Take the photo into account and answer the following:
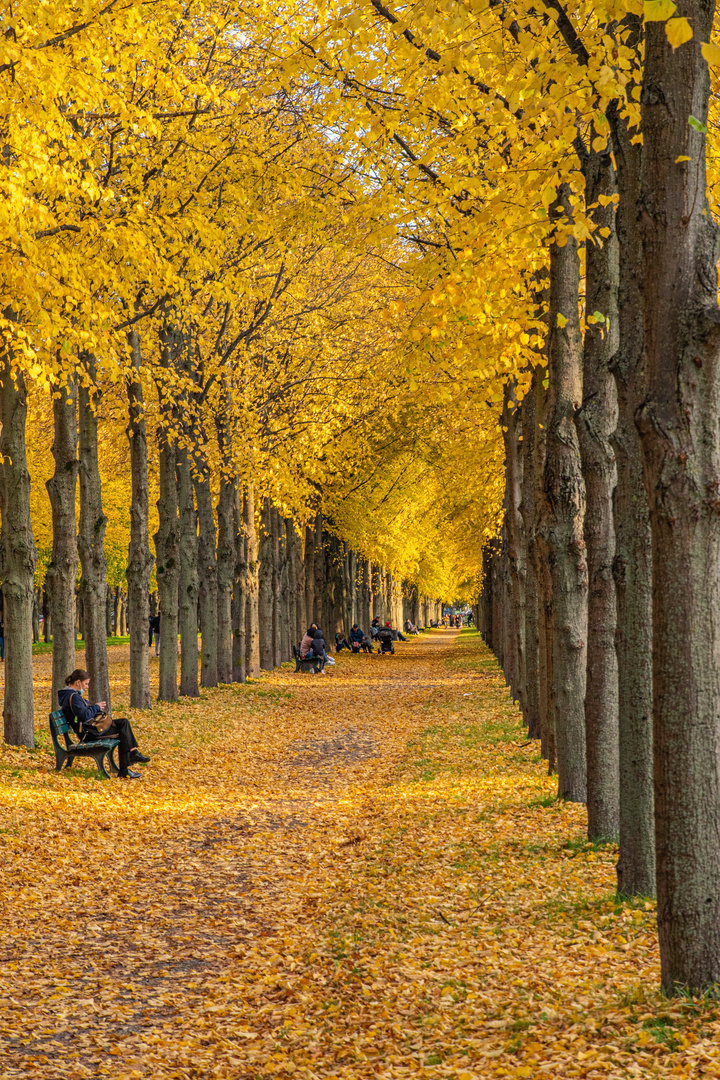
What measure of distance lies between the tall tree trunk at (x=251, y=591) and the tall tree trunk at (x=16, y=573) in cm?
1078

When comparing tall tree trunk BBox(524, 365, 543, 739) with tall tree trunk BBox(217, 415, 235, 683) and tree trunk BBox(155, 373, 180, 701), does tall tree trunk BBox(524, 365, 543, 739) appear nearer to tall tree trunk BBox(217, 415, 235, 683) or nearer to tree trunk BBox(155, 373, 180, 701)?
tree trunk BBox(155, 373, 180, 701)

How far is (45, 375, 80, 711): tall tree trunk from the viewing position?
14070 millimetres

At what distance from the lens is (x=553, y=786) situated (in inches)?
445

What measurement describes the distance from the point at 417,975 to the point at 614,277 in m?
4.98

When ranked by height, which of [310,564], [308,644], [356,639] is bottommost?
[356,639]

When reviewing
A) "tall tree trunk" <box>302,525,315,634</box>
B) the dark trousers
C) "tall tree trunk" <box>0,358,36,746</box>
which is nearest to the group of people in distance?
"tall tree trunk" <box>302,525,315,634</box>

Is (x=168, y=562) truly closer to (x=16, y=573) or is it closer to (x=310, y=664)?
(x=16, y=573)

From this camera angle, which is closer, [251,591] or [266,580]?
[251,591]

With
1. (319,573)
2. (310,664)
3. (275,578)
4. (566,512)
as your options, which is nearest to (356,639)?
(319,573)

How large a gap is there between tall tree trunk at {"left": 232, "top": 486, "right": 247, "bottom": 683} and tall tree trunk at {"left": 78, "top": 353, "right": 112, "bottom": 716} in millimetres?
8253

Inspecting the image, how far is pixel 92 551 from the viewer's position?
1608cm

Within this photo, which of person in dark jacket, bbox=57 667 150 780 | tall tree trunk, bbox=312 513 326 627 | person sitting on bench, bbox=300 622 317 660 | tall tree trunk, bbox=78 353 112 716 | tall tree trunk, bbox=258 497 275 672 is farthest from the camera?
tall tree trunk, bbox=312 513 326 627

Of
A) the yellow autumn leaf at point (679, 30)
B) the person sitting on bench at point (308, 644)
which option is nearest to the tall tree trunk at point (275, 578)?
the person sitting on bench at point (308, 644)

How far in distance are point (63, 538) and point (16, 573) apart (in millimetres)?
1072
